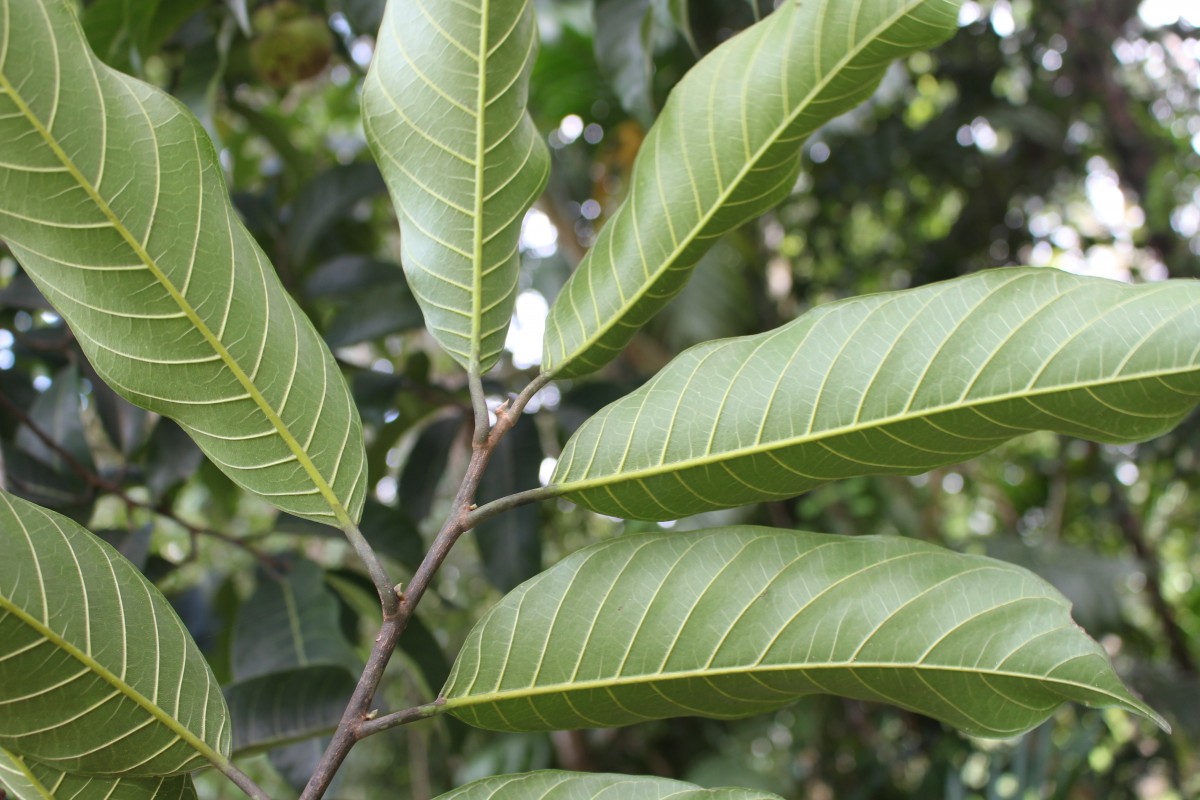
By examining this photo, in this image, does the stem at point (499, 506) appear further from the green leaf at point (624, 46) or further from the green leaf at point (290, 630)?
the green leaf at point (624, 46)

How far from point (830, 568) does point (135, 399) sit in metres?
0.30

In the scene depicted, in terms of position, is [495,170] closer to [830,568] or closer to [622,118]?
[830,568]

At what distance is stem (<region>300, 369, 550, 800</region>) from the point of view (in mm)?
361

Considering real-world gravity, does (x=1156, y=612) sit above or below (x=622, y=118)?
below

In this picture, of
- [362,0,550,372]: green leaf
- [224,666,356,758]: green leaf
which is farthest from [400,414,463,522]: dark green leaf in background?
[362,0,550,372]: green leaf

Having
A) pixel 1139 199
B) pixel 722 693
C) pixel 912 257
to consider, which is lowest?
pixel 912 257

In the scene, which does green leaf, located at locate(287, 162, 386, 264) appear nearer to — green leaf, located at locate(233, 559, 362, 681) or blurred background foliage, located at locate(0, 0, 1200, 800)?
blurred background foliage, located at locate(0, 0, 1200, 800)

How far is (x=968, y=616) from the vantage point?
14.9 inches

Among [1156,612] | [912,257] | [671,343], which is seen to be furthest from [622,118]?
[1156,612]

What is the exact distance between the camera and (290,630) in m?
0.75

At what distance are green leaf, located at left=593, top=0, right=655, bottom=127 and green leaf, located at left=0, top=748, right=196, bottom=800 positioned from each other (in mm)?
655

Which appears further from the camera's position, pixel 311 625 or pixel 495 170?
pixel 311 625

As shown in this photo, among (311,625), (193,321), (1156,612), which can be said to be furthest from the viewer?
(1156,612)

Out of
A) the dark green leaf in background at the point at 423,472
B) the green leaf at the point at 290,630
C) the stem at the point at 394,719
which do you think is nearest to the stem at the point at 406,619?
the stem at the point at 394,719
